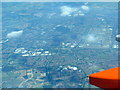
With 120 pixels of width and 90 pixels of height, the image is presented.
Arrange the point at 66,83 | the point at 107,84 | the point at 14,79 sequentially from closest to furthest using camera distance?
the point at 107,84
the point at 66,83
the point at 14,79

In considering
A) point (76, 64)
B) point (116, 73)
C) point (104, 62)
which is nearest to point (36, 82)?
point (76, 64)

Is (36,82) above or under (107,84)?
under

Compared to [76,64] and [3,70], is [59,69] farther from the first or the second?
[3,70]

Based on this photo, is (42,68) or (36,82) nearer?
(36,82)

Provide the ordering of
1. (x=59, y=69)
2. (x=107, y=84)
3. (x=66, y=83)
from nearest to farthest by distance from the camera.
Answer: (x=107, y=84)
(x=66, y=83)
(x=59, y=69)

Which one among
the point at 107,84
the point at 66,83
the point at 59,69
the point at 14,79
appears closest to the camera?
the point at 107,84

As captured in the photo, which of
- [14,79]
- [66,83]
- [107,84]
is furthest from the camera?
[14,79]

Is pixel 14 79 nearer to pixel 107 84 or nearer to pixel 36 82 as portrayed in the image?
pixel 36 82

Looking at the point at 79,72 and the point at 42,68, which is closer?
the point at 79,72

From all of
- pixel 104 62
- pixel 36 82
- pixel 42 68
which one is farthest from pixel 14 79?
pixel 104 62
